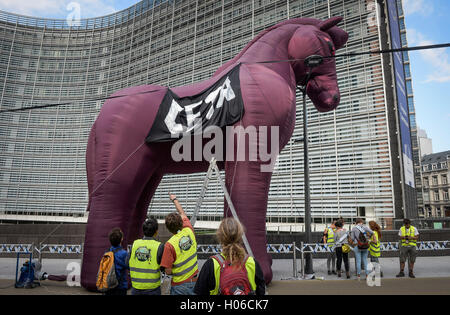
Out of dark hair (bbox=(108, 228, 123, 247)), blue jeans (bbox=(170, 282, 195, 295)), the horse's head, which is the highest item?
the horse's head

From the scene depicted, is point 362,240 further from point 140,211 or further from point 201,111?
point 140,211

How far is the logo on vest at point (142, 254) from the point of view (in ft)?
8.40

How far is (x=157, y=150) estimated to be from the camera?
5133 millimetres

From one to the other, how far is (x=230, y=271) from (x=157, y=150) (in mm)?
3669

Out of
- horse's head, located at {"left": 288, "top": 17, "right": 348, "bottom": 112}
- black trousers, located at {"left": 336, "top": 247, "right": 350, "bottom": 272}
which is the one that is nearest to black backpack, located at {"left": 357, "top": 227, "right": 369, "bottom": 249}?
black trousers, located at {"left": 336, "top": 247, "right": 350, "bottom": 272}

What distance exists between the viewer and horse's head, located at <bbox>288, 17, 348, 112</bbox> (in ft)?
18.2

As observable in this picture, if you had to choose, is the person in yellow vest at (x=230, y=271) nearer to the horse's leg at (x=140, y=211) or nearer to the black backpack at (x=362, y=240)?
the horse's leg at (x=140, y=211)

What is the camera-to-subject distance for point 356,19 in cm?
1543

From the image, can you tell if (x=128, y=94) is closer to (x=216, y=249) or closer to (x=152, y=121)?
(x=152, y=121)

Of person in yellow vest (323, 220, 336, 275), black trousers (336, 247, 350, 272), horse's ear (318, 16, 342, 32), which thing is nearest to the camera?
horse's ear (318, 16, 342, 32)

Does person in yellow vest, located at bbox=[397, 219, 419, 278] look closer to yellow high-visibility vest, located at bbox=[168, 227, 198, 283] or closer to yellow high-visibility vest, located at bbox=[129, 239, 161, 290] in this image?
yellow high-visibility vest, located at bbox=[168, 227, 198, 283]

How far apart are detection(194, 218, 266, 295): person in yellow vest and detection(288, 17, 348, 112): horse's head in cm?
447

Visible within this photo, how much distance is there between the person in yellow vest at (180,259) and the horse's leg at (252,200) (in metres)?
2.09
